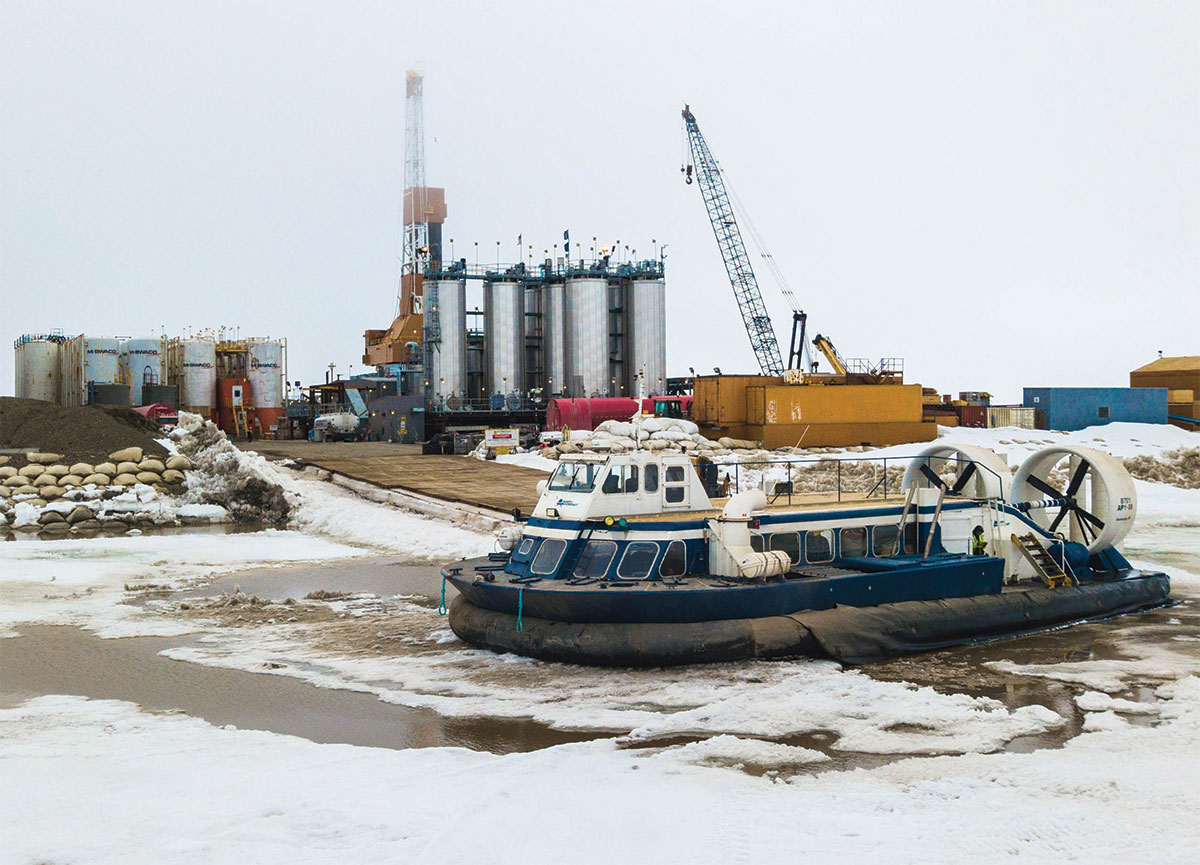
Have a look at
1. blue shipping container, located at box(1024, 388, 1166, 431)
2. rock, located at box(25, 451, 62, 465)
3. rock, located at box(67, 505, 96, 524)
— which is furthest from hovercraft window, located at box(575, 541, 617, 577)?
blue shipping container, located at box(1024, 388, 1166, 431)

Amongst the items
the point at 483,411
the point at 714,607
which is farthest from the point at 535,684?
the point at 483,411

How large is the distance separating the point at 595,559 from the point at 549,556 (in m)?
0.60

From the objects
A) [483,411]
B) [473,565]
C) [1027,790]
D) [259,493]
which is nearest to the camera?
[1027,790]

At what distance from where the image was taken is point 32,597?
685 inches

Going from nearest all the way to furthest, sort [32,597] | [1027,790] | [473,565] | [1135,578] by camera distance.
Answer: [1027,790]
[473,565]
[1135,578]
[32,597]

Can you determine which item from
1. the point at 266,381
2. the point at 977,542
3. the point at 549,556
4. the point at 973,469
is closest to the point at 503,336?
the point at 266,381

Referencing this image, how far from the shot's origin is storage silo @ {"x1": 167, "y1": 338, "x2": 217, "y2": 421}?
193 ft

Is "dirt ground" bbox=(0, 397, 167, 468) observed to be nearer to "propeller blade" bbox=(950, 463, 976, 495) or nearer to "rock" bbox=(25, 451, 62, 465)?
"rock" bbox=(25, 451, 62, 465)

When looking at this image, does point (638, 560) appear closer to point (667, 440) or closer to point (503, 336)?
point (667, 440)

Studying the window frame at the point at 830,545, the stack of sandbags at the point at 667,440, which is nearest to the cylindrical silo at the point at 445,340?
the stack of sandbags at the point at 667,440

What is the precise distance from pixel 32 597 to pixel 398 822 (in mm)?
12229

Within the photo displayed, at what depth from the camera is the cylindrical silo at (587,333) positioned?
175 ft

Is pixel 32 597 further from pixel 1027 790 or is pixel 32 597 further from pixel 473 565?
pixel 1027 790

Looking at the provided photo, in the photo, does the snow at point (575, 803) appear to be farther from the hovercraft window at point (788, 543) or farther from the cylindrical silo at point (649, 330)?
the cylindrical silo at point (649, 330)
